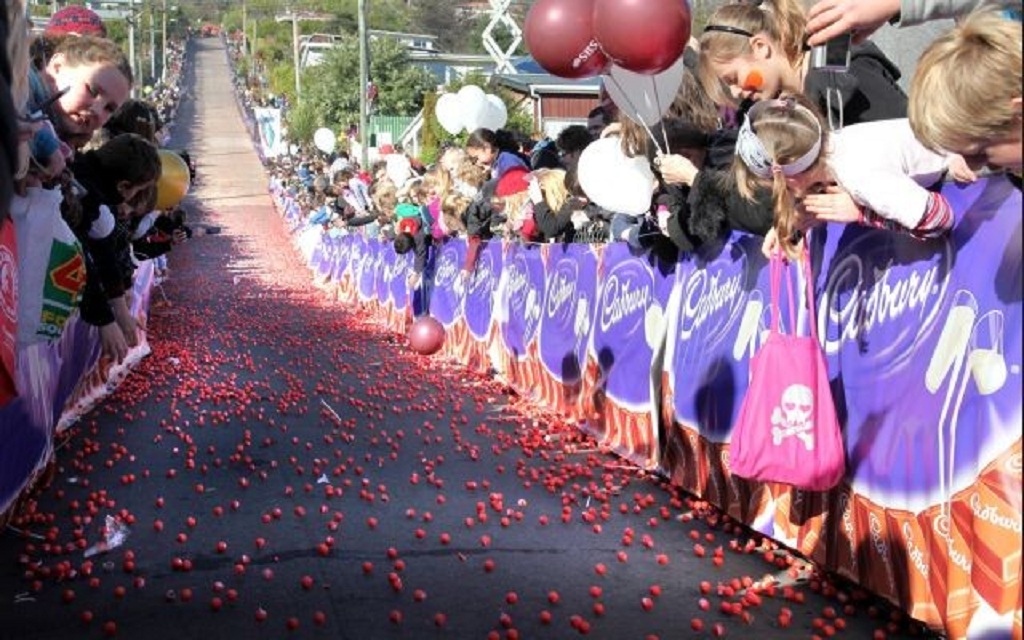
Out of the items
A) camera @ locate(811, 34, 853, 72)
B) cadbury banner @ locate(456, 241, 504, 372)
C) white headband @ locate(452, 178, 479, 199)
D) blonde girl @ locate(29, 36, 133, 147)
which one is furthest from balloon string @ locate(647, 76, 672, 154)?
white headband @ locate(452, 178, 479, 199)

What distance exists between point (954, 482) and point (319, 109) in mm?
73566

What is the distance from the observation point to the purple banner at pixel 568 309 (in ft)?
29.5

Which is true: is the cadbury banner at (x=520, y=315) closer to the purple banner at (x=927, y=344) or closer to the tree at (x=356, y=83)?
the purple banner at (x=927, y=344)

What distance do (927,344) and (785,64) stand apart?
1.80 meters

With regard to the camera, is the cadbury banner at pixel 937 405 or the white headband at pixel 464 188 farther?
the white headband at pixel 464 188

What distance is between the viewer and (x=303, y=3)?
156750 millimetres

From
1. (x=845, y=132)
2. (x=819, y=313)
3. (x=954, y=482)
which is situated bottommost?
(x=954, y=482)

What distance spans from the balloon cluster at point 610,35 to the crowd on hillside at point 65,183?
241 cm

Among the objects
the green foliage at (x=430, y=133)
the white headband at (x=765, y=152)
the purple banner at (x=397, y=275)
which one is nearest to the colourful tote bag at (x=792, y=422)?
the white headband at (x=765, y=152)

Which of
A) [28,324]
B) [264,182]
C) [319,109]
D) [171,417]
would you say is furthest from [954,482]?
[319,109]

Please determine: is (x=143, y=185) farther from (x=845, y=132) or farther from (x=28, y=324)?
(x=845, y=132)

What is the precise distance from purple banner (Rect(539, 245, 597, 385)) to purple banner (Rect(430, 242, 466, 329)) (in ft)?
13.2

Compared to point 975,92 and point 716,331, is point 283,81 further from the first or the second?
point 975,92

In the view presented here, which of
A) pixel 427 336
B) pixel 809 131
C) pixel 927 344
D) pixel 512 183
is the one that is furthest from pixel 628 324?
pixel 427 336
